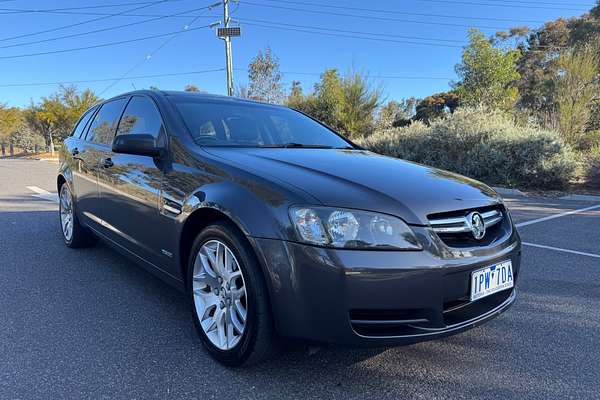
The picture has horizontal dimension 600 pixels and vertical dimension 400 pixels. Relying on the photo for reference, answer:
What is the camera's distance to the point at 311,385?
212 cm

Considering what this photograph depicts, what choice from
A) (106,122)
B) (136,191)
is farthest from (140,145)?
(106,122)

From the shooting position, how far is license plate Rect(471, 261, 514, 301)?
206cm

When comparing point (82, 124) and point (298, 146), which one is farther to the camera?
point (82, 124)

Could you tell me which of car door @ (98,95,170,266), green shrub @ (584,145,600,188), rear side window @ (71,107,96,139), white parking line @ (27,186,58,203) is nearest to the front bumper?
car door @ (98,95,170,266)

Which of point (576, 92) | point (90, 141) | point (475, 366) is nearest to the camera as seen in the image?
point (475, 366)

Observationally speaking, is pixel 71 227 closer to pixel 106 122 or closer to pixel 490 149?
pixel 106 122

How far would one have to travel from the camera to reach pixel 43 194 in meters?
8.98

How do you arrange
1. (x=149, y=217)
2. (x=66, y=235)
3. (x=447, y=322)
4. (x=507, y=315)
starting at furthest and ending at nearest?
(x=66, y=235), (x=507, y=315), (x=149, y=217), (x=447, y=322)

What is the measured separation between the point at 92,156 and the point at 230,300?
2.34 meters

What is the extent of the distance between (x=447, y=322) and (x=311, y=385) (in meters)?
0.72

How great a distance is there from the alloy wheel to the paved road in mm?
184

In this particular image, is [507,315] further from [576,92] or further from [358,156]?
[576,92]

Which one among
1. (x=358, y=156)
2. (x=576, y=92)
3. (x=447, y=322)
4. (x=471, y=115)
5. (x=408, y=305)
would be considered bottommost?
(x=447, y=322)

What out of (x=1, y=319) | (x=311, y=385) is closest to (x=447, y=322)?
(x=311, y=385)
